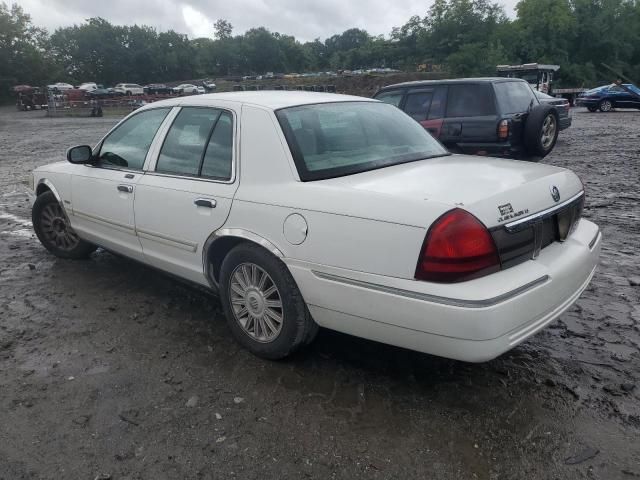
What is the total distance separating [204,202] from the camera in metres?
3.35

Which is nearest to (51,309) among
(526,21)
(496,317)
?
(496,317)

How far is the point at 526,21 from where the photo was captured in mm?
70312

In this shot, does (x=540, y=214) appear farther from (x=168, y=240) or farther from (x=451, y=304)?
(x=168, y=240)

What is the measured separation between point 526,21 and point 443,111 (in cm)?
7154

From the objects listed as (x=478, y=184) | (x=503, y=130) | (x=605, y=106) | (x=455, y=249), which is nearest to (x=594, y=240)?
(x=478, y=184)

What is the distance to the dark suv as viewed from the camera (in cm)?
842

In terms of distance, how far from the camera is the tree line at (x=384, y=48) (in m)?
62.8

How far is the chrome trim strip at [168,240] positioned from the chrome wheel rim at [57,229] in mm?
1500

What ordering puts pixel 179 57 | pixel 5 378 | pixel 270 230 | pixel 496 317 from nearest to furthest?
pixel 496 317 < pixel 270 230 < pixel 5 378 < pixel 179 57

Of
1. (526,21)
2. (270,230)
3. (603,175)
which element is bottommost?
(603,175)

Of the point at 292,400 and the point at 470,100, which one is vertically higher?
the point at 470,100

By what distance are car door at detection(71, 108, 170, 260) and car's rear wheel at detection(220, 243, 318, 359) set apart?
1.11m

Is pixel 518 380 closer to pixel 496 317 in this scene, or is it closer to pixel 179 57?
pixel 496 317

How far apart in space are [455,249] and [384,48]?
10452 centimetres
